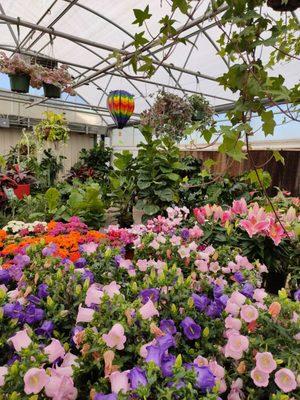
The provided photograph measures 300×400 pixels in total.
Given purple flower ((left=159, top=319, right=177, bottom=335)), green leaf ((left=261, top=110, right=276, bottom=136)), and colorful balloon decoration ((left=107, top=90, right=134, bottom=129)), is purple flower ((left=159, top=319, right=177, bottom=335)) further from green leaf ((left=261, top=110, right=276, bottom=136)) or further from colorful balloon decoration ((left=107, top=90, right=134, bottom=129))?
colorful balloon decoration ((left=107, top=90, right=134, bottom=129))

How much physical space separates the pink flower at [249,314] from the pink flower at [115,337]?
1.02 feet

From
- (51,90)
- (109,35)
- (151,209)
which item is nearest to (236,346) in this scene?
(151,209)

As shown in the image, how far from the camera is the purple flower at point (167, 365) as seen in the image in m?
0.63

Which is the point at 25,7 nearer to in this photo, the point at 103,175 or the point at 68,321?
the point at 103,175

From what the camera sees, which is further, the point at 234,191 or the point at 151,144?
the point at 151,144

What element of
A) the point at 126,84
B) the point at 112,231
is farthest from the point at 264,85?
the point at 126,84

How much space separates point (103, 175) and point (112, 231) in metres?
5.11

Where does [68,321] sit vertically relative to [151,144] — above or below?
below

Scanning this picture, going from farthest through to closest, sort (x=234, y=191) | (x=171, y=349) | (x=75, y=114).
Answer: (x=75, y=114), (x=234, y=191), (x=171, y=349)

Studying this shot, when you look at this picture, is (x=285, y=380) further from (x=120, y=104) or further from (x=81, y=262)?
(x=120, y=104)

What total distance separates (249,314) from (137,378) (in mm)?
332

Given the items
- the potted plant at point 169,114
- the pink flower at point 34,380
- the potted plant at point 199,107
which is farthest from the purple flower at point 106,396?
the potted plant at point 199,107

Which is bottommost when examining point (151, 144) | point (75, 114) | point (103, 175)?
point (103, 175)

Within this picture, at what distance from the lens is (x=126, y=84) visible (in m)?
8.49
